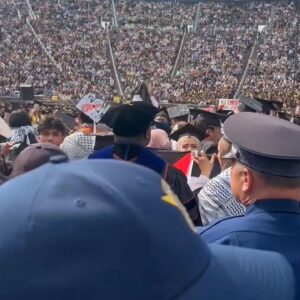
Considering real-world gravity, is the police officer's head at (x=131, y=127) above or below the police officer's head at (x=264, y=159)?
below

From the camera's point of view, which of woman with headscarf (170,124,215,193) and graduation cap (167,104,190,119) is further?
graduation cap (167,104,190,119)

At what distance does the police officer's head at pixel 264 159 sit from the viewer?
2.08m

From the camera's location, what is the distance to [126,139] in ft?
11.8

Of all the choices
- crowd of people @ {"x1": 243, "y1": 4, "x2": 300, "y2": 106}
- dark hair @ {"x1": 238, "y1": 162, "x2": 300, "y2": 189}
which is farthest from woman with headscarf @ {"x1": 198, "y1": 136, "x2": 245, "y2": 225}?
crowd of people @ {"x1": 243, "y1": 4, "x2": 300, "y2": 106}

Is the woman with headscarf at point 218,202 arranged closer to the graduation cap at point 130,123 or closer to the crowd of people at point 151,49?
the graduation cap at point 130,123

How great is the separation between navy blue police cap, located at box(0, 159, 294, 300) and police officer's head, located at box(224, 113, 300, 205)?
36.9 inches

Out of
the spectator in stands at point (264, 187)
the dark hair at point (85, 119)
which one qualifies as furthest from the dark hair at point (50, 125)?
the dark hair at point (85, 119)

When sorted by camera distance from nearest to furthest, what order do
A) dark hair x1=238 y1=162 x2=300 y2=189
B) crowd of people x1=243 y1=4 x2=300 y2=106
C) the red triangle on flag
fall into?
dark hair x1=238 y1=162 x2=300 y2=189 → the red triangle on flag → crowd of people x1=243 y1=4 x2=300 y2=106

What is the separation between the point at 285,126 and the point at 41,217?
48.5 inches

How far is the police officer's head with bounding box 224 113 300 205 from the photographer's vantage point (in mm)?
2080

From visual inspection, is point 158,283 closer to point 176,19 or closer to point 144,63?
point 144,63

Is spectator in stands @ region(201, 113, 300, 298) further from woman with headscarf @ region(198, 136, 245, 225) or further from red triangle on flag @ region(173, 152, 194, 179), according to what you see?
red triangle on flag @ region(173, 152, 194, 179)

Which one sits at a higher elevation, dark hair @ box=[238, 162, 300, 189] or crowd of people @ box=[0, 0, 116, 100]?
dark hair @ box=[238, 162, 300, 189]

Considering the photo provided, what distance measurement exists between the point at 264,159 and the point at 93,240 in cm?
113
